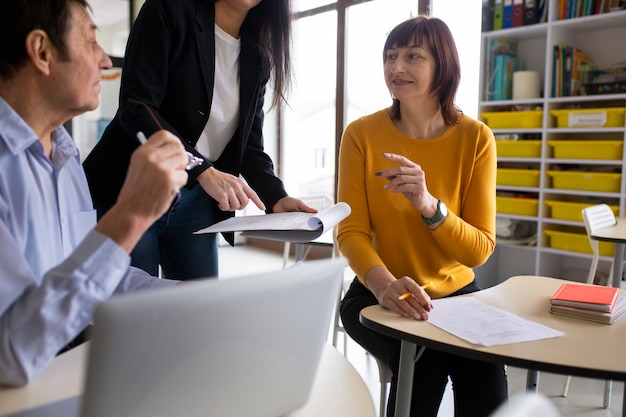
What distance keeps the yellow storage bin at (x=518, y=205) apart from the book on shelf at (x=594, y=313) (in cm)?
259

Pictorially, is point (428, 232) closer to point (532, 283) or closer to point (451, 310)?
point (532, 283)

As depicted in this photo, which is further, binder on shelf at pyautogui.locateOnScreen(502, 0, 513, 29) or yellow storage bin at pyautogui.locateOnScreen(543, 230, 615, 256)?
binder on shelf at pyautogui.locateOnScreen(502, 0, 513, 29)

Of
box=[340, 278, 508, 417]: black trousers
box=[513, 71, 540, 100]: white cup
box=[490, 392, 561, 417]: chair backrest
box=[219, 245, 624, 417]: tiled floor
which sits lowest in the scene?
box=[219, 245, 624, 417]: tiled floor

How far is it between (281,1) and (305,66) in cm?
430

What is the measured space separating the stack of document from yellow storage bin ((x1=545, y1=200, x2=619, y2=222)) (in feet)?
7.82

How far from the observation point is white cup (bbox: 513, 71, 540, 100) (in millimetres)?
3778

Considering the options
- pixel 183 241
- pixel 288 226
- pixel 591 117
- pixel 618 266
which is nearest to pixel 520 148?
pixel 591 117

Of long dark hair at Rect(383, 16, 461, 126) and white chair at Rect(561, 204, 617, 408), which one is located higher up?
long dark hair at Rect(383, 16, 461, 126)

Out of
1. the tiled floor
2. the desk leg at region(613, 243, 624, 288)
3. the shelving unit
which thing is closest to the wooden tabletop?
the tiled floor

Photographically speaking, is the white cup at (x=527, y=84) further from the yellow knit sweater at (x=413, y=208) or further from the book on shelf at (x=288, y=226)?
the book on shelf at (x=288, y=226)

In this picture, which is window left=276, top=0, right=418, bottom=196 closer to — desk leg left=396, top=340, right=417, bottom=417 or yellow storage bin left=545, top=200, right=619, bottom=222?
yellow storage bin left=545, top=200, right=619, bottom=222

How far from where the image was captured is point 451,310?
1.26 metres

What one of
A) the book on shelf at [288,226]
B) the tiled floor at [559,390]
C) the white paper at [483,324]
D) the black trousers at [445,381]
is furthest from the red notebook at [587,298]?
the tiled floor at [559,390]

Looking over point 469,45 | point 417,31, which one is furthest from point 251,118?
point 469,45
